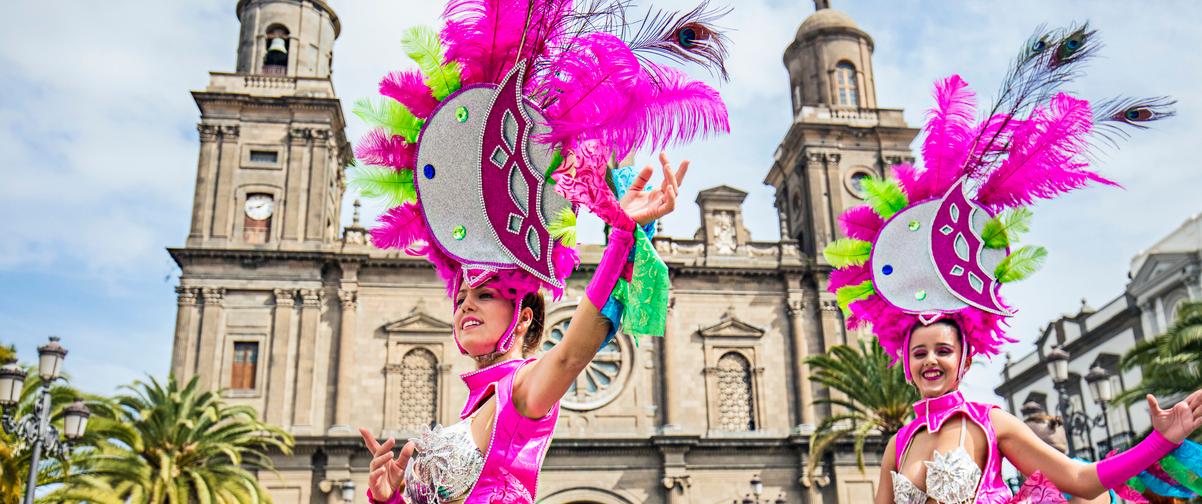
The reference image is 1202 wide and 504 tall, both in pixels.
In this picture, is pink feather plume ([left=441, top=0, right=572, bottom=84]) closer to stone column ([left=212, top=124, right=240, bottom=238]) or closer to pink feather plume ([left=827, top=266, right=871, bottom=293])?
pink feather plume ([left=827, top=266, right=871, bottom=293])

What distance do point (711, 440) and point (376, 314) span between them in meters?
8.77

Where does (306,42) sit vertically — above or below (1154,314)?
above

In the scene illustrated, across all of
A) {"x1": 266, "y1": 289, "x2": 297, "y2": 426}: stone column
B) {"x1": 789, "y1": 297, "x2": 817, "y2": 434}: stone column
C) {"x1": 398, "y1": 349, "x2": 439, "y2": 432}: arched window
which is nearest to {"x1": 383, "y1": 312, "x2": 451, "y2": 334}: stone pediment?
{"x1": 398, "y1": 349, "x2": 439, "y2": 432}: arched window

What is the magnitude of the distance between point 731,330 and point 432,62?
23.4 meters

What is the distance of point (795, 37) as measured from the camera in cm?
3183

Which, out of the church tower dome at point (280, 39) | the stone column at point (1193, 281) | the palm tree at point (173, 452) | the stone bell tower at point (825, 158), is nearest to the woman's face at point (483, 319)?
the palm tree at point (173, 452)

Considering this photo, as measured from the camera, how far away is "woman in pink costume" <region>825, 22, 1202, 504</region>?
4691mm

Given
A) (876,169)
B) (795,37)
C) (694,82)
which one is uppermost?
(795,37)

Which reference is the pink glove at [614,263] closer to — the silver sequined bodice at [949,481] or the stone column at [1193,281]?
the silver sequined bodice at [949,481]

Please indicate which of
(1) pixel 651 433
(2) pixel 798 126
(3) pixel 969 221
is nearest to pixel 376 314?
(1) pixel 651 433

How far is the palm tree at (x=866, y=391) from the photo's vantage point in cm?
2211

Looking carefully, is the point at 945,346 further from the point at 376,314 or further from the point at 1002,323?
the point at 376,314

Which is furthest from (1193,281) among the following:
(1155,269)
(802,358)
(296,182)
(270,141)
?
(270,141)

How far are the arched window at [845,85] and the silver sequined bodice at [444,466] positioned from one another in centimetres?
2781
